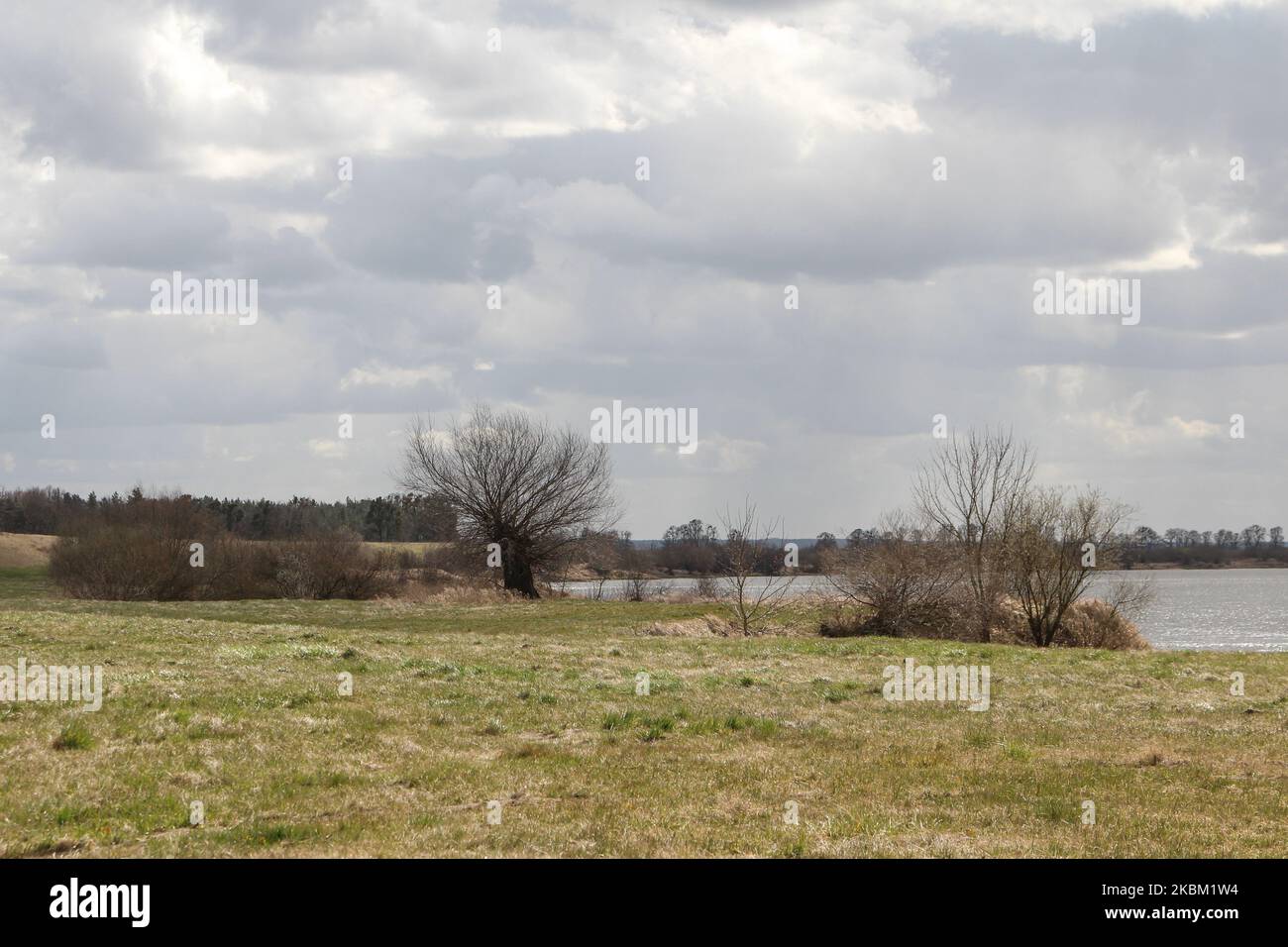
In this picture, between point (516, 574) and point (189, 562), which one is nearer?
point (189, 562)

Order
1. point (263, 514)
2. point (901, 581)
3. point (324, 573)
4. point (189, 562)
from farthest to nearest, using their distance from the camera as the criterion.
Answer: point (263, 514)
point (324, 573)
point (189, 562)
point (901, 581)

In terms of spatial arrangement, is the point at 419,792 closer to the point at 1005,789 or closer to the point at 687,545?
the point at 1005,789

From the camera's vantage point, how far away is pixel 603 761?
14.2m

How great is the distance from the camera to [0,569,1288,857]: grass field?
10.5 metres

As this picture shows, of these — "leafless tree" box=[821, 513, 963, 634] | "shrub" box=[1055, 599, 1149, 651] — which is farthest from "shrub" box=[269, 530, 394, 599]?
"shrub" box=[1055, 599, 1149, 651]

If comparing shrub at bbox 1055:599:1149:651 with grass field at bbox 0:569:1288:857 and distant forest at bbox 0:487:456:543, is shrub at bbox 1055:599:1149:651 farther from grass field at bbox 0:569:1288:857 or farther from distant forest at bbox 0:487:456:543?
distant forest at bbox 0:487:456:543

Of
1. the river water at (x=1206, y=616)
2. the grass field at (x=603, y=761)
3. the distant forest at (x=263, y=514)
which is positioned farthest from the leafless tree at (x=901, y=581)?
the distant forest at (x=263, y=514)

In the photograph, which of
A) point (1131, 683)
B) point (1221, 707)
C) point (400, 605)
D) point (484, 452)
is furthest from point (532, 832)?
point (484, 452)

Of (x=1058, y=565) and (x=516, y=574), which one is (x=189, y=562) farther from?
(x=1058, y=565)

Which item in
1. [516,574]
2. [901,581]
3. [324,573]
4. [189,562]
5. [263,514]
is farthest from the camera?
[263,514]

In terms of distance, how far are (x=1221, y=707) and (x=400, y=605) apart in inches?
1637

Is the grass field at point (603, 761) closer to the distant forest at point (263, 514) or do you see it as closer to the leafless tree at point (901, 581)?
the leafless tree at point (901, 581)

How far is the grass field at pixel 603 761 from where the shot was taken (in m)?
10.5

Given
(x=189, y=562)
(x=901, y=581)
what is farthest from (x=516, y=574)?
(x=901, y=581)
